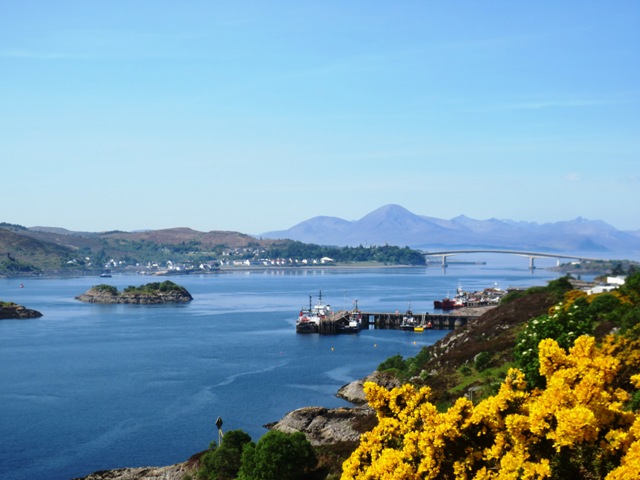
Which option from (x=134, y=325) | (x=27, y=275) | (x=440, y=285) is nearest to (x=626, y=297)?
(x=134, y=325)

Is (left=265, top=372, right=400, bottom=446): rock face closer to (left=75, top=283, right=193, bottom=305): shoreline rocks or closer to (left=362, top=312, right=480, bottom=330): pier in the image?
(left=362, top=312, right=480, bottom=330): pier

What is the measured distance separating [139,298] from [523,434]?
347 ft

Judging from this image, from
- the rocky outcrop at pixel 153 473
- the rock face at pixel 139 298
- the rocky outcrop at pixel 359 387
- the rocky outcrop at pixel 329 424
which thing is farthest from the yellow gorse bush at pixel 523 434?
the rock face at pixel 139 298

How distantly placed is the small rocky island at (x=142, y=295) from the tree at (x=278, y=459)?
8976 centimetres

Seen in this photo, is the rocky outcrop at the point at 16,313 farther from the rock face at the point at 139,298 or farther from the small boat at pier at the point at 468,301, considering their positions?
the small boat at pier at the point at 468,301

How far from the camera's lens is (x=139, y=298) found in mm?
112375

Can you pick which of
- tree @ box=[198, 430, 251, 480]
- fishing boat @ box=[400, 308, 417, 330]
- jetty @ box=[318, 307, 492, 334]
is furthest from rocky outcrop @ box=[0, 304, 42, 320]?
tree @ box=[198, 430, 251, 480]

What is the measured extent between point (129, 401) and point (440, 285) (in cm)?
10924

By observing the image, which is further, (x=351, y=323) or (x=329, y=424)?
(x=351, y=323)

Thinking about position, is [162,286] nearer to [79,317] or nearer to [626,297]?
[79,317]

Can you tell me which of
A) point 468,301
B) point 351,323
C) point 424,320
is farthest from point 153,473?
point 468,301

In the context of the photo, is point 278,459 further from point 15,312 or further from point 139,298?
point 139,298

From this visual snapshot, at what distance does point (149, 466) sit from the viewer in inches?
1197

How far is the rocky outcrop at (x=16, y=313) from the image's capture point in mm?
88938
